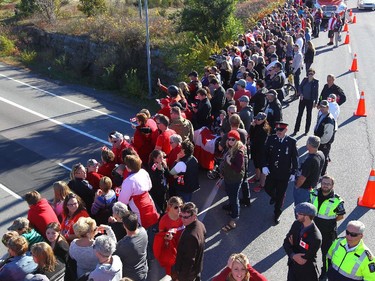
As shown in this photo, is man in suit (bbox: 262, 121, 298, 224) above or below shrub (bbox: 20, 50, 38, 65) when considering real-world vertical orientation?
above

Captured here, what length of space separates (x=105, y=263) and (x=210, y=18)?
16392 mm

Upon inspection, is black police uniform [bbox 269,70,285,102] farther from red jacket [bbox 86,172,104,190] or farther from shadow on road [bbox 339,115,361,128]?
red jacket [bbox 86,172,104,190]

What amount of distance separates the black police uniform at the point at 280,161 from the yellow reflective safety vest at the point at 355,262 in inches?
89.3

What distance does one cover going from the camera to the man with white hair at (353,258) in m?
5.05

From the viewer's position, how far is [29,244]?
5.73m

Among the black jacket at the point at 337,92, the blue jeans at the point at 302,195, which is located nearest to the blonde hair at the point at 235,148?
the blue jeans at the point at 302,195

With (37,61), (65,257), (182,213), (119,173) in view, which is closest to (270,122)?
(119,173)

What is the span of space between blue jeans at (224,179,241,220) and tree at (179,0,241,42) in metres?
13.1

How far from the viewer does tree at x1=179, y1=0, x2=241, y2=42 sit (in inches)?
762

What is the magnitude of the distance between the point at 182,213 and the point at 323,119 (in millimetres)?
4574

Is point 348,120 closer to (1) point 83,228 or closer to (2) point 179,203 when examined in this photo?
(2) point 179,203

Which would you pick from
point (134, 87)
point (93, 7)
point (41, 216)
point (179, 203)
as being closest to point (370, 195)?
point (179, 203)

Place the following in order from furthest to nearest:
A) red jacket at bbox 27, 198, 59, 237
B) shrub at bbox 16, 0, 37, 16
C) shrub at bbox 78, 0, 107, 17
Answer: shrub at bbox 16, 0, 37, 16 < shrub at bbox 78, 0, 107, 17 < red jacket at bbox 27, 198, 59, 237

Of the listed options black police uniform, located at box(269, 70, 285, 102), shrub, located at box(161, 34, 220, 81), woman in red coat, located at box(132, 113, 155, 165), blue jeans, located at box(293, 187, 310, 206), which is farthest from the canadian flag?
shrub, located at box(161, 34, 220, 81)
